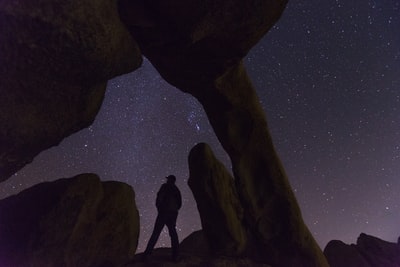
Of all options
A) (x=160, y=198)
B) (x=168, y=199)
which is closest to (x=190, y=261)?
(x=168, y=199)

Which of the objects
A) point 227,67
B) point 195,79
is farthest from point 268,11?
point 195,79

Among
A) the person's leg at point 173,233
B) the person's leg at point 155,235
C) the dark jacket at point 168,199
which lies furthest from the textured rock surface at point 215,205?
the person's leg at point 155,235

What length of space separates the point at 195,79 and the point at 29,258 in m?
6.96

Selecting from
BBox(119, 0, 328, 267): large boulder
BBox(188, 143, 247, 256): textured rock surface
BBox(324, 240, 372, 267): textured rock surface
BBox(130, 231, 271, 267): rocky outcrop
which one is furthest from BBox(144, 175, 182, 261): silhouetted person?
BBox(324, 240, 372, 267): textured rock surface

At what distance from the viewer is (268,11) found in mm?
9164

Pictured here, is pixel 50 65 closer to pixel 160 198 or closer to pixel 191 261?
pixel 160 198

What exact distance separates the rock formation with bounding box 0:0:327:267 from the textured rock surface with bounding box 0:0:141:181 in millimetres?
18

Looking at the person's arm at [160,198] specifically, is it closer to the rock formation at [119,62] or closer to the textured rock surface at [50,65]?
the rock formation at [119,62]

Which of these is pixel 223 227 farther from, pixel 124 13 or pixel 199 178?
pixel 124 13

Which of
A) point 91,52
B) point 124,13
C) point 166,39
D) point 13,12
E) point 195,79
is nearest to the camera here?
point 13,12

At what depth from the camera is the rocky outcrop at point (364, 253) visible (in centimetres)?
1694

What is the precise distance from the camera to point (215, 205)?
12.7 meters

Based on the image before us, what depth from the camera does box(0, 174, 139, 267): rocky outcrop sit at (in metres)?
9.77

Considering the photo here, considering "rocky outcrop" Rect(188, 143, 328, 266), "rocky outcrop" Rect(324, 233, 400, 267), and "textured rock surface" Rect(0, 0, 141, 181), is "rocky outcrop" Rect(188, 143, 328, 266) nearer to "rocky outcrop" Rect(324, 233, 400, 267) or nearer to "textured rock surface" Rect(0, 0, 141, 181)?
"rocky outcrop" Rect(324, 233, 400, 267)
